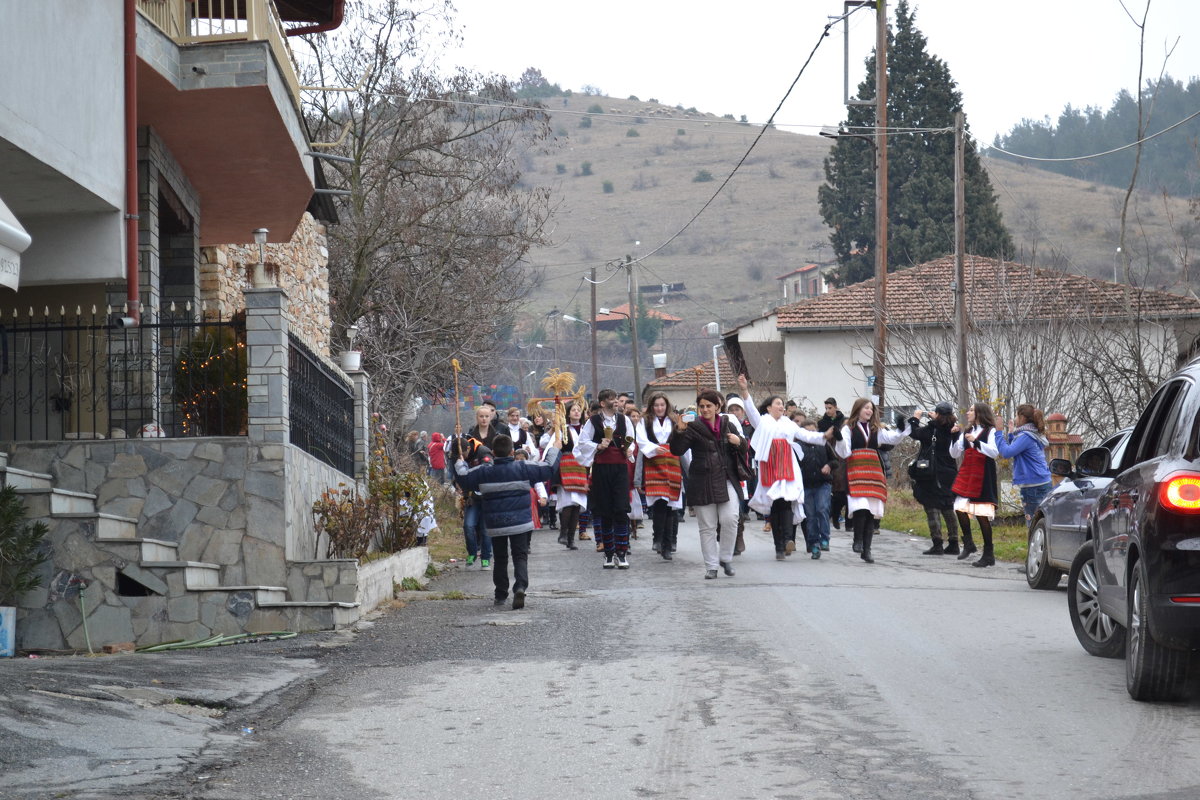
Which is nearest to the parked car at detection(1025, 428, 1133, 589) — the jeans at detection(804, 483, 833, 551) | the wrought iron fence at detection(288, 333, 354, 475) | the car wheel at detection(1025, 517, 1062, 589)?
the car wheel at detection(1025, 517, 1062, 589)

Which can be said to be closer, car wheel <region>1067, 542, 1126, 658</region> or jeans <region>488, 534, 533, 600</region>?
car wheel <region>1067, 542, 1126, 658</region>

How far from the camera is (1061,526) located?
12.4 meters

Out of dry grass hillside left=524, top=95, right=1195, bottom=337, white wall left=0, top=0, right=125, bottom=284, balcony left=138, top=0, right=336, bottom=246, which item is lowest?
white wall left=0, top=0, right=125, bottom=284

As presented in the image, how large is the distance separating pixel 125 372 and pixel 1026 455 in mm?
9777

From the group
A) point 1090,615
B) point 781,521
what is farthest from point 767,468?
point 1090,615

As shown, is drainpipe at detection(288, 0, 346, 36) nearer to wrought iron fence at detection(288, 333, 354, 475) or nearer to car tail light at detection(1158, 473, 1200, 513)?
wrought iron fence at detection(288, 333, 354, 475)

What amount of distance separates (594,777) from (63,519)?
6.28m

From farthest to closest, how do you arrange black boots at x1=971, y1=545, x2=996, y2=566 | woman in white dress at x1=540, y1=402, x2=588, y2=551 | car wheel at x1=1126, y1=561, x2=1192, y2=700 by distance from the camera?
1. woman in white dress at x1=540, y1=402, x2=588, y2=551
2. black boots at x1=971, y1=545, x2=996, y2=566
3. car wheel at x1=1126, y1=561, x2=1192, y2=700

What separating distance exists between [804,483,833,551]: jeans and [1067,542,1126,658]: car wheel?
A: 26.4ft

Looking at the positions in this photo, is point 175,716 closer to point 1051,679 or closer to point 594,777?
point 594,777

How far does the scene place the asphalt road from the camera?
583 cm

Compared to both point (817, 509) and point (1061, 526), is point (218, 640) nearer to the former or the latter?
point (1061, 526)

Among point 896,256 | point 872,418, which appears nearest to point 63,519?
point 872,418

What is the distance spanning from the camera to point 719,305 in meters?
102
